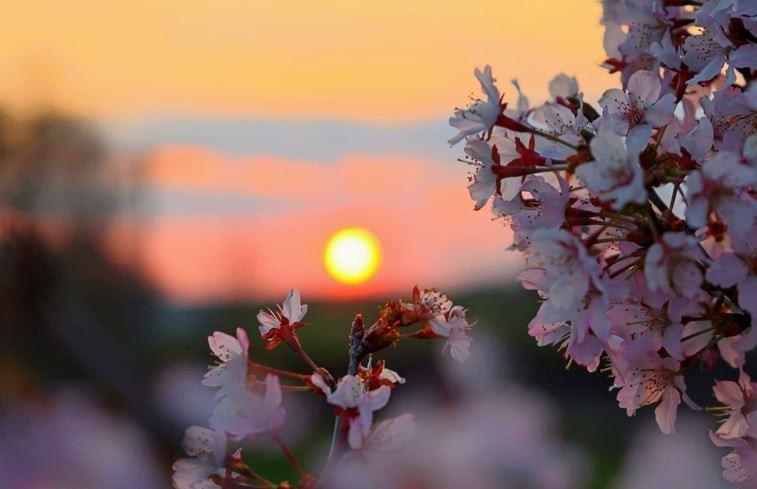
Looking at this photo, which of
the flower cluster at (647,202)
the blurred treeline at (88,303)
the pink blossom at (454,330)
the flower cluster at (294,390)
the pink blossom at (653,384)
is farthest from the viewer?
the blurred treeline at (88,303)

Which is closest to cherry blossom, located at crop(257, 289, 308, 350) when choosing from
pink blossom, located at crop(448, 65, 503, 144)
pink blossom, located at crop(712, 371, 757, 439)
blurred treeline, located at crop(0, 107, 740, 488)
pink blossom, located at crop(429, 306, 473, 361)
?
pink blossom, located at crop(429, 306, 473, 361)

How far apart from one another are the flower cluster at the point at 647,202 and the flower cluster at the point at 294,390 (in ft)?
0.56

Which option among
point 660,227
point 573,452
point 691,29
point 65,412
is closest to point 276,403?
point 65,412

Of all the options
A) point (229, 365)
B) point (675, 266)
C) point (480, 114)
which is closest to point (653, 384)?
point (675, 266)

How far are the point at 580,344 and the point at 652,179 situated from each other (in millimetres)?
226

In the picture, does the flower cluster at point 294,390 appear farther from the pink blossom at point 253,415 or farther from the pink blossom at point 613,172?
the pink blossom at point 613,172

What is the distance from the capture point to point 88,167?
35.1 ft

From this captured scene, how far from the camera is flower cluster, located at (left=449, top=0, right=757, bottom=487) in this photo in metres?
1.01

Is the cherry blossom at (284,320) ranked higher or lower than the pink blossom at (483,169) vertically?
lower

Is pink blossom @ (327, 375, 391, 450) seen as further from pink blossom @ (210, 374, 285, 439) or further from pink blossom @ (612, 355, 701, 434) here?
pink blossom @ (612, 355, 701, 434)

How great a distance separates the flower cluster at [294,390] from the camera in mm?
906

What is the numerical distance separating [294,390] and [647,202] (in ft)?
1.44

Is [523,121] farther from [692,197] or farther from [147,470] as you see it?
[147,470]

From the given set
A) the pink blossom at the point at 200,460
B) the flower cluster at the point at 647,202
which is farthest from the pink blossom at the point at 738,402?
the pink blossom at the point at 200,460
